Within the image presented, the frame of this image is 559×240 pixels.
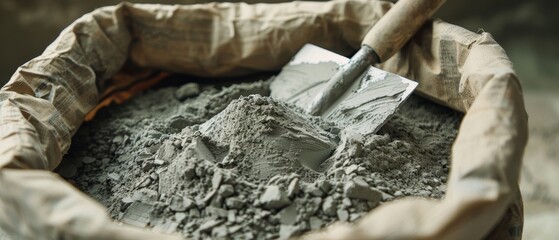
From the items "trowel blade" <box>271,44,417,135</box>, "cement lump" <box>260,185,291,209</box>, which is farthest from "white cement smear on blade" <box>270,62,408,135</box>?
"cement lump" <box>260,185,291,209</box>

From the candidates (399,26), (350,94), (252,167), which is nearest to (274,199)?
(252,167)

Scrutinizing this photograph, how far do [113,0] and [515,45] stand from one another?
1045 mm

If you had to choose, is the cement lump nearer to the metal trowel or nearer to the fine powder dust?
the fine powder dust

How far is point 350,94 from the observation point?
3.49 feet

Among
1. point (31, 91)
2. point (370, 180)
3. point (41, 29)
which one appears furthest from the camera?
point (41, 29)

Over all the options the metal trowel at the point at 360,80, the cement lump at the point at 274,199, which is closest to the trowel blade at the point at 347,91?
the metal trowel at the point at 360,80

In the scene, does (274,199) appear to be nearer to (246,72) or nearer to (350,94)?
(350,94)

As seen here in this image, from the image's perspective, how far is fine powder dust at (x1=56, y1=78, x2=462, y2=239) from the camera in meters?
0.76

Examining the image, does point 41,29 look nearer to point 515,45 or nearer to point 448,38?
point 448,38

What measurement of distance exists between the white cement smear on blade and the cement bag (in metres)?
0.08

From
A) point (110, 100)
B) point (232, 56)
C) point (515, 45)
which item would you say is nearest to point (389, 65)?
point (232, 56)

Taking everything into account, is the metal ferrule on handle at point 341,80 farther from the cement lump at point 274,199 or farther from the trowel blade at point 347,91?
the cement lump at point 274,199

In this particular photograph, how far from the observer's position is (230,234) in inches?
28.9

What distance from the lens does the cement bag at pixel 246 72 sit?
644 mm
